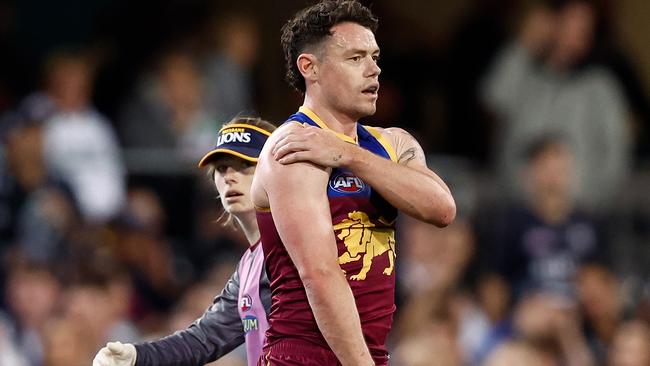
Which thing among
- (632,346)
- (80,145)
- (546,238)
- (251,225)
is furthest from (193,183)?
(251,225)

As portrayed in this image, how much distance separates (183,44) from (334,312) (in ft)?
22.8

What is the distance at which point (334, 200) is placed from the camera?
4504 millimetres

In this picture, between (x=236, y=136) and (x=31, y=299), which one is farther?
(x=31, y=299)

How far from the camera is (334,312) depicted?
4.37m

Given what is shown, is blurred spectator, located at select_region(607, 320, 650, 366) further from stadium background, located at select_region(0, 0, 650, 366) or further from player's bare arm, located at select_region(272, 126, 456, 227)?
player's bare arm, located at select_region(272, 126, 456, 227)

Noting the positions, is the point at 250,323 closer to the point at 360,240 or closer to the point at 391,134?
the point at 360,240

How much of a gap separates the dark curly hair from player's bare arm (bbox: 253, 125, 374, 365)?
45 centimetres

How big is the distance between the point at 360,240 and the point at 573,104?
643 centimetres

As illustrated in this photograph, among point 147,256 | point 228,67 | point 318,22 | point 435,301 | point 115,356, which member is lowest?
point 435,301

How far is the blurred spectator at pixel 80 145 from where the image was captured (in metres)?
10.3

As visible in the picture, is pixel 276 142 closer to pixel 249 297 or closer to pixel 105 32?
pixel 249 297

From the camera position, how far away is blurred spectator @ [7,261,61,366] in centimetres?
921

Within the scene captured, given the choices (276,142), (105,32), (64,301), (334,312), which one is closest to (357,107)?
(276,142)

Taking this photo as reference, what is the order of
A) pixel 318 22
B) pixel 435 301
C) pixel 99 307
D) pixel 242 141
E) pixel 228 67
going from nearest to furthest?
pixel 318 22
pixel 242 141
pixel 99 307
pixel 435 301
pixel 228 67
